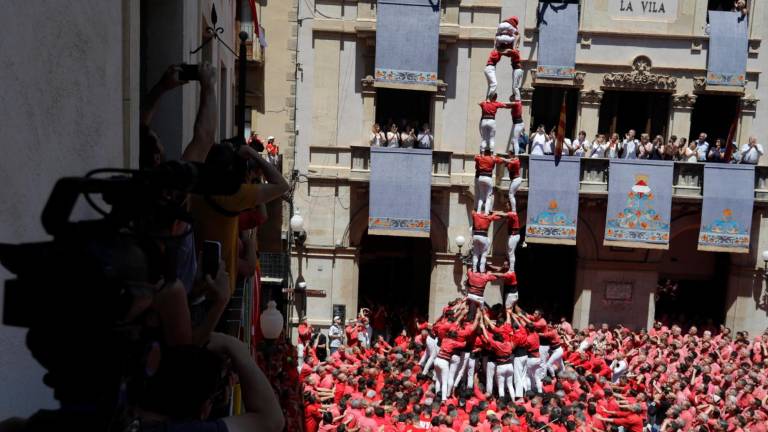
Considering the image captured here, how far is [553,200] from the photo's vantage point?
19.8 metres

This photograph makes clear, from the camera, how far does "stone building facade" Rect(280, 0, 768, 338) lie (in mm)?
20094

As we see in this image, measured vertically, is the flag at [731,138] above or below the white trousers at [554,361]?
above

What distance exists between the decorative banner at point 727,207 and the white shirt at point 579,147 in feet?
11.2

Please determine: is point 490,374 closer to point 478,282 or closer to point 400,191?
point 478,282

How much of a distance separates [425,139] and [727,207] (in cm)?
871

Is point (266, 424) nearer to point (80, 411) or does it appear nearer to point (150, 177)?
point (80, 411)

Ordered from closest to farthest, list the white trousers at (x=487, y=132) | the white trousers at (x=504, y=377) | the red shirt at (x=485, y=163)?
the white trousers at (x=504, y=377), the red shirt at (x=485, y=163), the white trousers at (x=487, y=132)

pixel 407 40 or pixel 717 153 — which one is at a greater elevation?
pixel 407 40

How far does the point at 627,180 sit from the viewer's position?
1970cm

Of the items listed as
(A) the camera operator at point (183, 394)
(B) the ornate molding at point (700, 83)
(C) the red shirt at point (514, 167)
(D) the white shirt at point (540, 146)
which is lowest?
(A) the camera operator at point (183, 394)

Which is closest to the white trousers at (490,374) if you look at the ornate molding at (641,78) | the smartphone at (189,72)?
the ornate molding at (641,78)

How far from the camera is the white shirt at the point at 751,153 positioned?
65.5 feet

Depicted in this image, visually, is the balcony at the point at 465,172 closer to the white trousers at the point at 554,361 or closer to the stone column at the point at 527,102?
the stone column at the point at 527,102

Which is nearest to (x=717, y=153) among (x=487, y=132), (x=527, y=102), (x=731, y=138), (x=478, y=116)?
(x=731, y=138)
